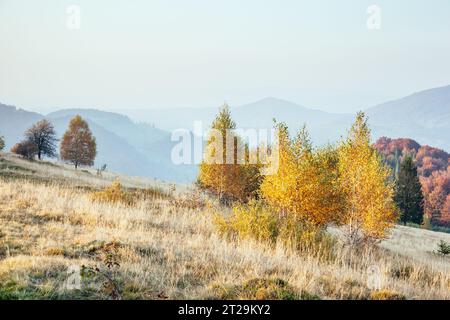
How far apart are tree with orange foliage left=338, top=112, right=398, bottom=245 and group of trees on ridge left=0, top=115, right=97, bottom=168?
1812 inches

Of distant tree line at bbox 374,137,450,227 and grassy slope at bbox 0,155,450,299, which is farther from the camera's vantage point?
distant tree line at bbox 374,137,450,227

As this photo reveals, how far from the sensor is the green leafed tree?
252 ft

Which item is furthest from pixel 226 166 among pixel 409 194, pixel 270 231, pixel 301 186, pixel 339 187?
pixel 409 194

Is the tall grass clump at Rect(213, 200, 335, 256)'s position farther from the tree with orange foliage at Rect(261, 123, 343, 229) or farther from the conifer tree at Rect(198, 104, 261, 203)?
the conifer tree at Rect(198, 104, 261, 203)

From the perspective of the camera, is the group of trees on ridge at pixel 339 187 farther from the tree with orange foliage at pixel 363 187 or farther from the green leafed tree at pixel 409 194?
the green leafed tree at pixel 409 194

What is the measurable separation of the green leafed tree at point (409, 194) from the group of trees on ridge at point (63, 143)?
50359 mm

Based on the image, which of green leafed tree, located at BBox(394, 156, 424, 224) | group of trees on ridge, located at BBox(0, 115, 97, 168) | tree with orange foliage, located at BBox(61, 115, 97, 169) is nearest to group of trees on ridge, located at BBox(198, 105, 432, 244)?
group of trees on ridge, located at BBox(0, 115, 97, 168)

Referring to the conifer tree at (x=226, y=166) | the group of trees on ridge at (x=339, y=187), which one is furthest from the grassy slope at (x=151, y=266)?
the conifer tree at (x=226, y=166)

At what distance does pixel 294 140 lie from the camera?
24.5 m

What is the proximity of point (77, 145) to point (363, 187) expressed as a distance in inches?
2049

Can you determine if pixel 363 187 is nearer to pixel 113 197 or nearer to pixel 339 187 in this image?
pixel 339 187

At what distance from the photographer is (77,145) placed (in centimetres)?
6794

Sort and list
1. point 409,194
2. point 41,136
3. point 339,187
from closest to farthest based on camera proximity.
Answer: point 339,187, point 41,136, point 409,194

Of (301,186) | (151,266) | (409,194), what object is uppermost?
(301,186)
